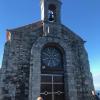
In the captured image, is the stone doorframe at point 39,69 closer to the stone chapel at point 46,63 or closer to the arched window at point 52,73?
the stone chapel at point 46,63

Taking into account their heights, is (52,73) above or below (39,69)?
below

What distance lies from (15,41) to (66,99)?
18.3 ft

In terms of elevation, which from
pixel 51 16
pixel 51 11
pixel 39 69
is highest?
pixel 51 11

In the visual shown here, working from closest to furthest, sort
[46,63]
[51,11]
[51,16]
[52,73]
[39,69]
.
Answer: [39,69] → [52,73] → [46,63] → [51,16] → [51,11]

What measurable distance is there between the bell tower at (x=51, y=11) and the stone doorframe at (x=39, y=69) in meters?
1.86

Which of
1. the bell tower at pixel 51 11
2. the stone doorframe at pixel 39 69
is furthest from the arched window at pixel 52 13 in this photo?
the stone doorframe at pixel 39 69

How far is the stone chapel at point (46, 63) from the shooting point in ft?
44.4

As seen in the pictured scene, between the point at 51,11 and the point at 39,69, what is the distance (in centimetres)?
531

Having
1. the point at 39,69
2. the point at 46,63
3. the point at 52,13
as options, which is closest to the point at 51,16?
the point at 52,13

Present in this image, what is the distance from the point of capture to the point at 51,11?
658 inches

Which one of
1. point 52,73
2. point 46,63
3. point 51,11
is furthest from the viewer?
point 51,11

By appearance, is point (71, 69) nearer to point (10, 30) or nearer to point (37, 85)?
point (37, 85)

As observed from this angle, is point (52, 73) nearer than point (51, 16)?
Yes

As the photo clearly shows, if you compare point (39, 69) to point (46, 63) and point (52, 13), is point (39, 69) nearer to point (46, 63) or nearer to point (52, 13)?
point (46, 63)
